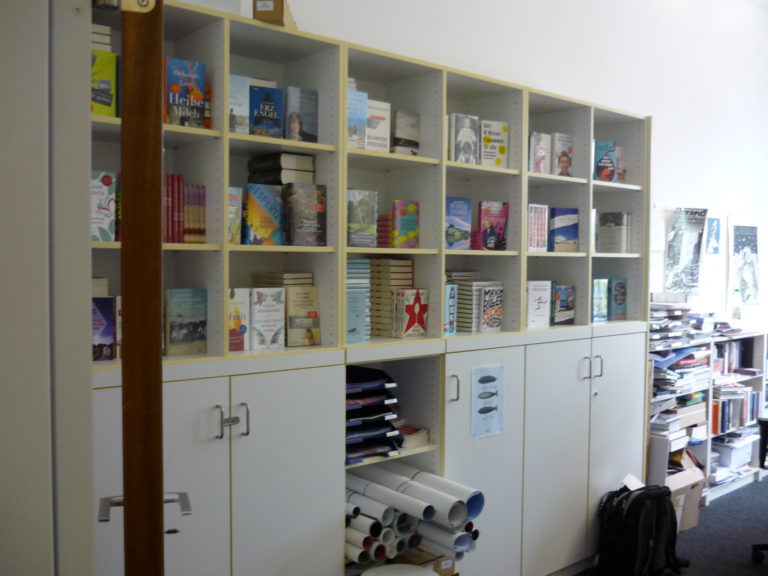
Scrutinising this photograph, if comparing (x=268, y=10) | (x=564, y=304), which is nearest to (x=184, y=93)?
(x=268, y=10)

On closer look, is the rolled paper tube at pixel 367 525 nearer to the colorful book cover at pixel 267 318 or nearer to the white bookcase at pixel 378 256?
the white bookcase at pixel 378 256

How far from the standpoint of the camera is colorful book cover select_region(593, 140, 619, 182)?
150 inches

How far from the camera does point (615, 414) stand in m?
3.83

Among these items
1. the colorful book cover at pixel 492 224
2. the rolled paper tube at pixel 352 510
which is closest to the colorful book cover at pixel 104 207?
the rolled paper tube at pixel 352 510

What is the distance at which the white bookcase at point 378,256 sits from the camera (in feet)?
7.73

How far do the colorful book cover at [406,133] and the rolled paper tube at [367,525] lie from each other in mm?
1493

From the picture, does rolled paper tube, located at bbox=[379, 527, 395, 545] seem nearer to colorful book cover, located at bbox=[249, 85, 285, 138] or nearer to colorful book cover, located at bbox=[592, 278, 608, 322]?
colorful book cover, located at bbox=[249, 85, 285, 138]

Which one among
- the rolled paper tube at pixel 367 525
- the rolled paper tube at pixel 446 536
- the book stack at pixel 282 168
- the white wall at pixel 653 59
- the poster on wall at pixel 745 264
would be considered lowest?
the rolled paper tube at pixel 446 536

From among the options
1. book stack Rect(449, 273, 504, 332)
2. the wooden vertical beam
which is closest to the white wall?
book stack Rect(449, 273, 504, 332)

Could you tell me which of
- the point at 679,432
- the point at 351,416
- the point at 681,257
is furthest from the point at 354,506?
the point at 681,257

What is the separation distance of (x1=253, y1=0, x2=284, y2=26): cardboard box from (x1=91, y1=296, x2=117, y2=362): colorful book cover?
108 centimetres

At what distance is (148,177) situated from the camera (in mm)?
815

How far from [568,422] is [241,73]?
2297mm

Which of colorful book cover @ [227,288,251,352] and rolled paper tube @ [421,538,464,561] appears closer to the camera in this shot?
colorful book cover @ [227,288,251,352]
